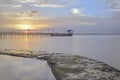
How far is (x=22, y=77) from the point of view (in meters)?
18.5

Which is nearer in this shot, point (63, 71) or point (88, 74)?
point (88, 74)

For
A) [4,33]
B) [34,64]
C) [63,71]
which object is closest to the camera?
[63,71]

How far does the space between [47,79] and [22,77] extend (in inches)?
69.6

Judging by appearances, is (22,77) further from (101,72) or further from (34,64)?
(34,64)

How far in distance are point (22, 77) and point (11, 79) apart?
43.9 inches

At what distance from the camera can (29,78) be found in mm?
18172

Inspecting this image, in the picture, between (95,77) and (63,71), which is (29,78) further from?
(95,77)

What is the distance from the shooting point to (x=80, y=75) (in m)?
17.8

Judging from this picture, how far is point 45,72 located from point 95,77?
541 cm

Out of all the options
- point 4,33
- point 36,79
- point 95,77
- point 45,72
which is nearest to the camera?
point 95,77

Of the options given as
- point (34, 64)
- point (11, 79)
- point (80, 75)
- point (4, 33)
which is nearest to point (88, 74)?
point (80, 75)

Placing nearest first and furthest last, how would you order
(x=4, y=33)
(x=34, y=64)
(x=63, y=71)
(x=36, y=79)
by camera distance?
(x=36, y=79) < (x=63, y=71) < (x=34, y=64) < (x=4, y=33)

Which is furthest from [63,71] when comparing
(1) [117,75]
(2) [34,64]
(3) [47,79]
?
(2) [34,64]

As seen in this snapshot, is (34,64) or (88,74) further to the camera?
(34,64)
